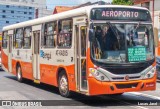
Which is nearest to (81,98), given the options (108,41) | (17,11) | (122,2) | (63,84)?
(63,84)

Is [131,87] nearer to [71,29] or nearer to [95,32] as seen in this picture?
[95,32]

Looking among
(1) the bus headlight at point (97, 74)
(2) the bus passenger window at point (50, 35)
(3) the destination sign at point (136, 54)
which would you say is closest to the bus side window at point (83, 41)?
(1) the bus headlight at point (97, 74)

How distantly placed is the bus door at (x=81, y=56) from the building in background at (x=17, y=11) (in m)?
93.7

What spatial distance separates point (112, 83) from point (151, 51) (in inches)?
67.9

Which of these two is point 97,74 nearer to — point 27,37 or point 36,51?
point 36,51

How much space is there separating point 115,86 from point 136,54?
1.18 metres

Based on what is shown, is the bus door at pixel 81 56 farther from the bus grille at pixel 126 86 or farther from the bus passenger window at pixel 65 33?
the bus grille at pixel 126 86

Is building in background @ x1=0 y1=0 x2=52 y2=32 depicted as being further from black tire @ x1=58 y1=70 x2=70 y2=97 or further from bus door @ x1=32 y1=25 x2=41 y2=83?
black tire @ x1=58 y1=70 x2=70 y2=97

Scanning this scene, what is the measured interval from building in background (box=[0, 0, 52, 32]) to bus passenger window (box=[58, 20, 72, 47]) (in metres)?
92.2

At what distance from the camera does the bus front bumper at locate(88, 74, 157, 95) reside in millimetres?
11117

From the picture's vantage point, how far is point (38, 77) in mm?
16156

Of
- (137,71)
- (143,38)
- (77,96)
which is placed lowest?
(77,96)

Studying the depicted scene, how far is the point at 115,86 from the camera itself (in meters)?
11.2

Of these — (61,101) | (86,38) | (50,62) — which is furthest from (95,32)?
(50,62)
